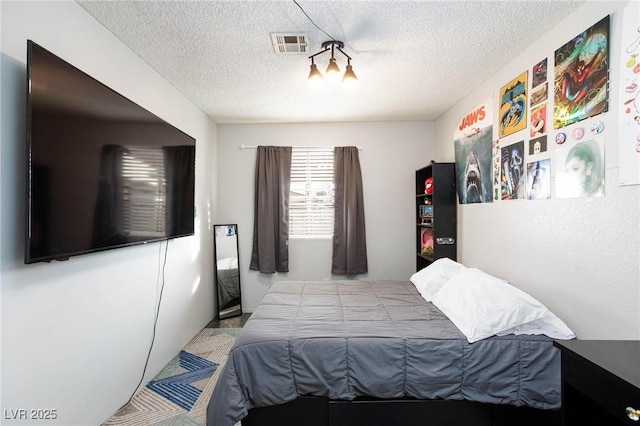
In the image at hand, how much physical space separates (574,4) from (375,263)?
293 cm

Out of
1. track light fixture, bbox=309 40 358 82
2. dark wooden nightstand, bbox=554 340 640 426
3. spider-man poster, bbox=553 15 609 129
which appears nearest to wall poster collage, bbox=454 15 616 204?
spider-man poster, bbox=553 15 609 129

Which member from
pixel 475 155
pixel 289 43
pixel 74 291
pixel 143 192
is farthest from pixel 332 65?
pixel 74 291

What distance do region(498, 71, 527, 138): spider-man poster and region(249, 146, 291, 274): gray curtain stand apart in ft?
7.84

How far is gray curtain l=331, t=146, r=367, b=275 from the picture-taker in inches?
141

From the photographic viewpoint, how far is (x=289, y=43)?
1.93 meters

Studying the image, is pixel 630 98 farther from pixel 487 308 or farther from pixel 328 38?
pixel 328 38

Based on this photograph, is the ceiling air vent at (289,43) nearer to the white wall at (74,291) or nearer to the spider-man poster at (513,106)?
the white wall at (74,291)

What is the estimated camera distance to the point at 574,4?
159 cm

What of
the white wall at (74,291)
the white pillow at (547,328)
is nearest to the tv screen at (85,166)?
the white wall at (74,291)

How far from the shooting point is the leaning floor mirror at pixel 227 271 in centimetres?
353

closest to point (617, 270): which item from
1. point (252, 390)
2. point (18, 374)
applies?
point (252, 390)

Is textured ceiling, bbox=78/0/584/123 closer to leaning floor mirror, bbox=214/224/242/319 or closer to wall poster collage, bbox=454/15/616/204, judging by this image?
wall poster collage, bbox=454/15/616/204

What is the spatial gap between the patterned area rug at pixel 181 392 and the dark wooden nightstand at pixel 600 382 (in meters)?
2.00

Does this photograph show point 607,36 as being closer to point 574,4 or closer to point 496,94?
point 574,4
